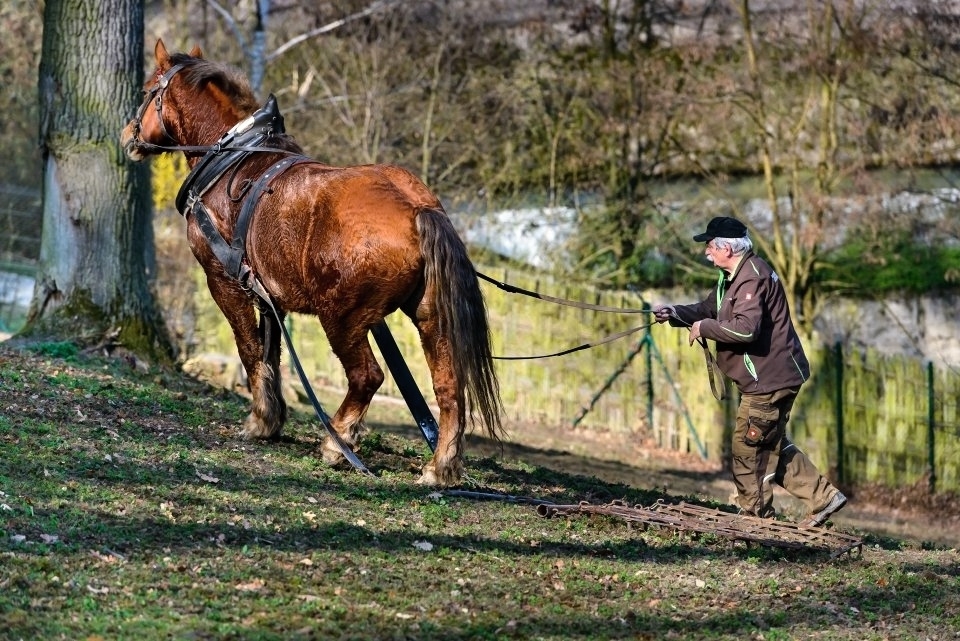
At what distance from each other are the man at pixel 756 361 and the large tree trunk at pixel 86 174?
15.0ft

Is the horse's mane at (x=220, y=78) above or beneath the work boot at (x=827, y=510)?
above

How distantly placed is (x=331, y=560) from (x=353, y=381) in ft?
6.37

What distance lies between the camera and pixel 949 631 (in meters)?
6.09

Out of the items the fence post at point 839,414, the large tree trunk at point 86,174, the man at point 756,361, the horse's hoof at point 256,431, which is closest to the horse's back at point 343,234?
the horse's hoof at point 256,431

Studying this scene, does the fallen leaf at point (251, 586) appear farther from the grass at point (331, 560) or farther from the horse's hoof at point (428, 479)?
the horse's hoof at point (428, 479)

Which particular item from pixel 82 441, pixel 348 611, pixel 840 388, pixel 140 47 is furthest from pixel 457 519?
pixel 840 388

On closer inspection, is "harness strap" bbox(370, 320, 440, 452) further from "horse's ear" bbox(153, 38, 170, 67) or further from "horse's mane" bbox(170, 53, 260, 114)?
"horse's ear" bbox(153, 38, 170, 67)

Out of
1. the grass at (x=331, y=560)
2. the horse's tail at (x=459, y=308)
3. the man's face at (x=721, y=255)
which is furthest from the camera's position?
the man's face at (x=721, y=255)

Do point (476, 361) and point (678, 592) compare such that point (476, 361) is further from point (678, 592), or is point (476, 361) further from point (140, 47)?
point (140, 47)

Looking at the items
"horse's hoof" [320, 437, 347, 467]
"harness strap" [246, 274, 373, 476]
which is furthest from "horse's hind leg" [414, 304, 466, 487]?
"horse's hoof" [320, 437, 347, 467]

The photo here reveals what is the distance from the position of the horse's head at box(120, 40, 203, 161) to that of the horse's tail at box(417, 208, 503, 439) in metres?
2.30

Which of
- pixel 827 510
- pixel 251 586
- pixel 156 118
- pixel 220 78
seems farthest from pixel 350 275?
pixel 827 510

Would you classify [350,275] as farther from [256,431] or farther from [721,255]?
[721,255]

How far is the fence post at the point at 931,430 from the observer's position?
590 inches
